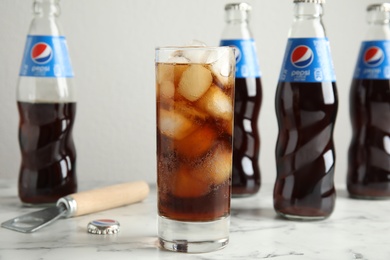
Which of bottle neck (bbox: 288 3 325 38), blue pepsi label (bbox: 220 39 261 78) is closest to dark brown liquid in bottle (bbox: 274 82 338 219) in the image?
bottle neck (bbox: 288 3 325 38)

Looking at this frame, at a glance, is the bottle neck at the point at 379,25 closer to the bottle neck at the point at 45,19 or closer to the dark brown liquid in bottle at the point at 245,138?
the dark brown liquid in bottle at the point at 245,138

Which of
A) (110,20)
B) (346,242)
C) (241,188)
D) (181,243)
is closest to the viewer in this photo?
(181,243)

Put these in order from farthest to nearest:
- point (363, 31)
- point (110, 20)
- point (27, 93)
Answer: point (363, 31)
point (110, 20)
point (27, 93)

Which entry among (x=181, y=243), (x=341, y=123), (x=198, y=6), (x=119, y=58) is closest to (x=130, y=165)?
(x=119, y=58)

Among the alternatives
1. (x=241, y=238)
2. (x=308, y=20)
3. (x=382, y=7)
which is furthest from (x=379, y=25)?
(x=241, y=238)

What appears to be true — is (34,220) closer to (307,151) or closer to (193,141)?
(193,141)

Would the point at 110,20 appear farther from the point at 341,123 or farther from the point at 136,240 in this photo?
the point at 136,240

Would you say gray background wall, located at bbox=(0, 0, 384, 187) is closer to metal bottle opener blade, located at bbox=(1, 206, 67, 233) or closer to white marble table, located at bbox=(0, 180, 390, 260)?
white marble table, located at bbox=(0, 180, 390, 260)

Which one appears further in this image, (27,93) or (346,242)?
(27,93)
